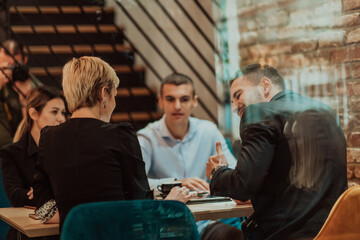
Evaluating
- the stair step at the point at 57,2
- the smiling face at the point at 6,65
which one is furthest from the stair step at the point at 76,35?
the smiling face at the point at 6,65

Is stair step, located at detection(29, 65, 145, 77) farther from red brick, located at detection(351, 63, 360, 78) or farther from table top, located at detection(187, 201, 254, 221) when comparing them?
red brick, located at detection(351, 63, 360, 78)

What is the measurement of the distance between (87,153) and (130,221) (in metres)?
0.42

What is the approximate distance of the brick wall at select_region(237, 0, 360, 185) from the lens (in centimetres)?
227

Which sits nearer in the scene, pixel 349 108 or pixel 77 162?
pixel 77 162

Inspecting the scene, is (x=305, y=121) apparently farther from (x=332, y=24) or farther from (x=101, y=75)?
(x=101, y=75)

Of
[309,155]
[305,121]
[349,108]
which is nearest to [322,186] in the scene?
[309,155]

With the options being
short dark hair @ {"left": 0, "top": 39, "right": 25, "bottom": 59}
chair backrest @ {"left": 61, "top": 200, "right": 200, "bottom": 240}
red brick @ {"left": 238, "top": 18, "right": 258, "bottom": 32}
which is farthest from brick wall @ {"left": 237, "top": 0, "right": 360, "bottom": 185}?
short dark hair @ {"left": 0, "top": 39, "right": 25, "bottom": 59}

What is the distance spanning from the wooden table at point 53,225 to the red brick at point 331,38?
0.78 meters

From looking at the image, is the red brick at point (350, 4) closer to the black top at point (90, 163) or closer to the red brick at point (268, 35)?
the red brick at point (268, 35)

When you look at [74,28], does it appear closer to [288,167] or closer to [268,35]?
[268,35]

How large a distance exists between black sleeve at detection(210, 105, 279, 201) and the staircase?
1.86 ft

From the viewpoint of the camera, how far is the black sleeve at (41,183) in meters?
2.02

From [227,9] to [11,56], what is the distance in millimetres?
1651

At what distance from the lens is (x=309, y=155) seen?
6.54 ft
